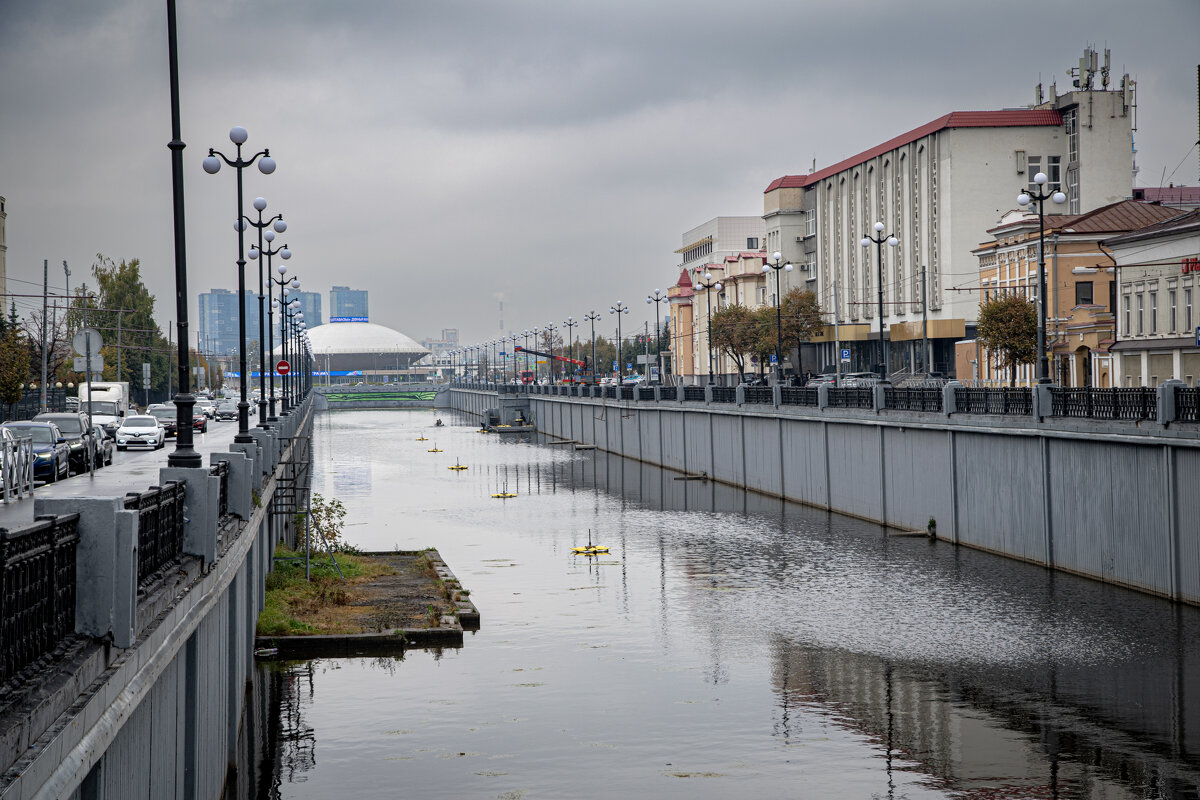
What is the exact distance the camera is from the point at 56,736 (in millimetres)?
6848

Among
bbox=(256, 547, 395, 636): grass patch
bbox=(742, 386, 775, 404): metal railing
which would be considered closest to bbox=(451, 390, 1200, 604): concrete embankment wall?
bbox=(742, 386, 775, 404): metal railing

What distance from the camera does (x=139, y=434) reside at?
5316cm

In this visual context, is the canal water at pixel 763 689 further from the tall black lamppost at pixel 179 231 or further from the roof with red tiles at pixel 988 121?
the roof with red tiles at pixel 988 121

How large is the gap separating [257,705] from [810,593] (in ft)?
51.3

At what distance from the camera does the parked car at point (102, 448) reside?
1585 inches

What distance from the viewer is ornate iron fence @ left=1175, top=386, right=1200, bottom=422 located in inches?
1016

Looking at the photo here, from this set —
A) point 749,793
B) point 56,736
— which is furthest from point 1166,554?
point 56,736

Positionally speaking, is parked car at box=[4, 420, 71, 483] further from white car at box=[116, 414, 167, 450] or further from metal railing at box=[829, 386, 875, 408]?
metal railing at box=[829, 386, 875, 408]

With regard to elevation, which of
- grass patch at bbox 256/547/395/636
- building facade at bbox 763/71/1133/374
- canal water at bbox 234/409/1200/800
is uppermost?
building facade at bbox 763/71/1133/374

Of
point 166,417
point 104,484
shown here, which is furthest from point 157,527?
point 166,417

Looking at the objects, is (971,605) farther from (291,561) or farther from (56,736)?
(56,736)

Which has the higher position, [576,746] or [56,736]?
[56,736]

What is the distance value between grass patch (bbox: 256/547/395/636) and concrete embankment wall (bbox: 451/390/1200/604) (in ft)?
54.8

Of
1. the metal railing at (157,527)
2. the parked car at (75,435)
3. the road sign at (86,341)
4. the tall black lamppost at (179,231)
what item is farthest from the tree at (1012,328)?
the metal railing at (157,527)
